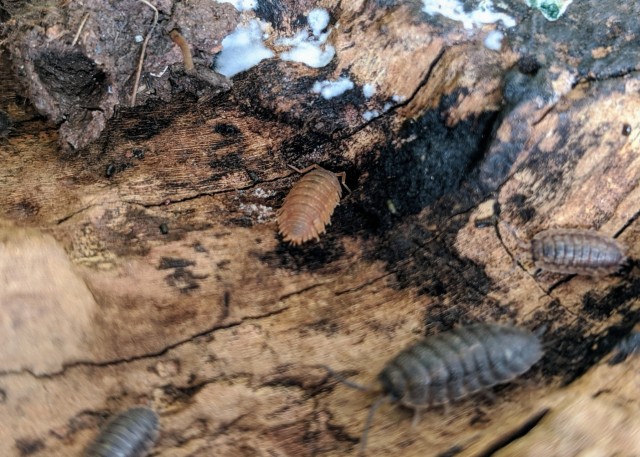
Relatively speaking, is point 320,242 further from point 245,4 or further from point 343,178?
point 245,4

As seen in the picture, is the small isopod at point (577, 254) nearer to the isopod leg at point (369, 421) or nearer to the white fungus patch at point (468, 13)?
the isopod leg at point (369, 421)

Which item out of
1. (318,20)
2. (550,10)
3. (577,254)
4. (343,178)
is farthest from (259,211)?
(550,10)

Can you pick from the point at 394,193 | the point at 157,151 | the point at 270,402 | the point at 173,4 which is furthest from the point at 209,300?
the point at 173,4

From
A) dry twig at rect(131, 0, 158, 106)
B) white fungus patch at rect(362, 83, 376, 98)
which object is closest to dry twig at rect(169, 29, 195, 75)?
dry twig at rect(131, 0, 158, 106)

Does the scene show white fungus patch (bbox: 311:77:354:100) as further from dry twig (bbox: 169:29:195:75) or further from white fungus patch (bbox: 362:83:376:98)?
dry twig (bbox: 169:29:195:75)

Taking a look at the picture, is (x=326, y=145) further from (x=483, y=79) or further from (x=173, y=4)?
(x=173, y=4)

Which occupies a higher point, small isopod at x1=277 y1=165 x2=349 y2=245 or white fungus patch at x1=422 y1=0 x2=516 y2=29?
white fungus patch at x1=422 y1=0 x2=516 y2=29

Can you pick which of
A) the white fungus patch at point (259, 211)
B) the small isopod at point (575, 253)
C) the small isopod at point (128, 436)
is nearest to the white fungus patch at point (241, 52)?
the white fungus patch at point (259, 211)
